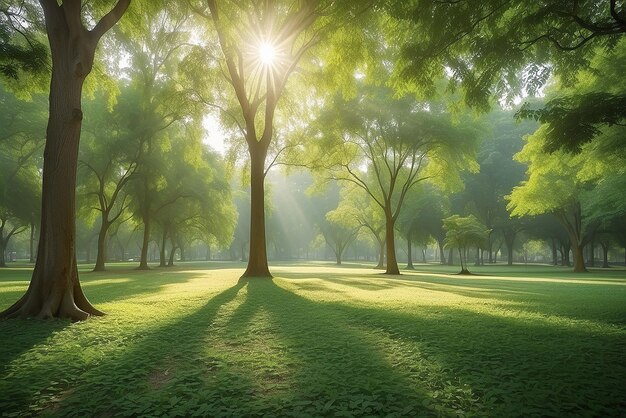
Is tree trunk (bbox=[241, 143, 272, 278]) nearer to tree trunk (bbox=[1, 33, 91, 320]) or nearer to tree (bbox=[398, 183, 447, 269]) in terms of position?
tree trunk (bbox=[1, 33, 91, 320])

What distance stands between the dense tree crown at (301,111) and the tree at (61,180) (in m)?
0.03

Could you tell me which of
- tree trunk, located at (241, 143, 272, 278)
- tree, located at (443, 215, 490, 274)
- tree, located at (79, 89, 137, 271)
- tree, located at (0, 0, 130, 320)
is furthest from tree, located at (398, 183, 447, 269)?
tree, located at (0, 0, 130, 320)

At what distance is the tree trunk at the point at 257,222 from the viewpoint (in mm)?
17984

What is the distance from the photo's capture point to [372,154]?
2642 cm

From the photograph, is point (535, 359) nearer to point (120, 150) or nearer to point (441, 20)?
point (441, 20)

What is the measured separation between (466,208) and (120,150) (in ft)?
141

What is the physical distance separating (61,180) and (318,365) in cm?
662

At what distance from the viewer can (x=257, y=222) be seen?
1802cm

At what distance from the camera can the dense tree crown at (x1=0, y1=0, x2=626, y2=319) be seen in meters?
7.62

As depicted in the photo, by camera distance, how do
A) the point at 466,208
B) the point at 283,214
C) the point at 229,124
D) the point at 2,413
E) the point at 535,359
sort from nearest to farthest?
the point at 2,413
the point at 535,359
the point at 229,124
the point at 466,208
the point at 283,214

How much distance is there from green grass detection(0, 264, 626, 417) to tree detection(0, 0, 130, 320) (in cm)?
69

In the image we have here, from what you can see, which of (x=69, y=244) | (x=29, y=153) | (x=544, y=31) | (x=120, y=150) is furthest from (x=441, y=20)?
(x=29, y=153)

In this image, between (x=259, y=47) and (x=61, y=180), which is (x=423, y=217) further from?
(x=61, y=180)

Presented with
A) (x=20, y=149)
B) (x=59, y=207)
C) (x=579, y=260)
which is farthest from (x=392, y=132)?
(x=20, y=149)
